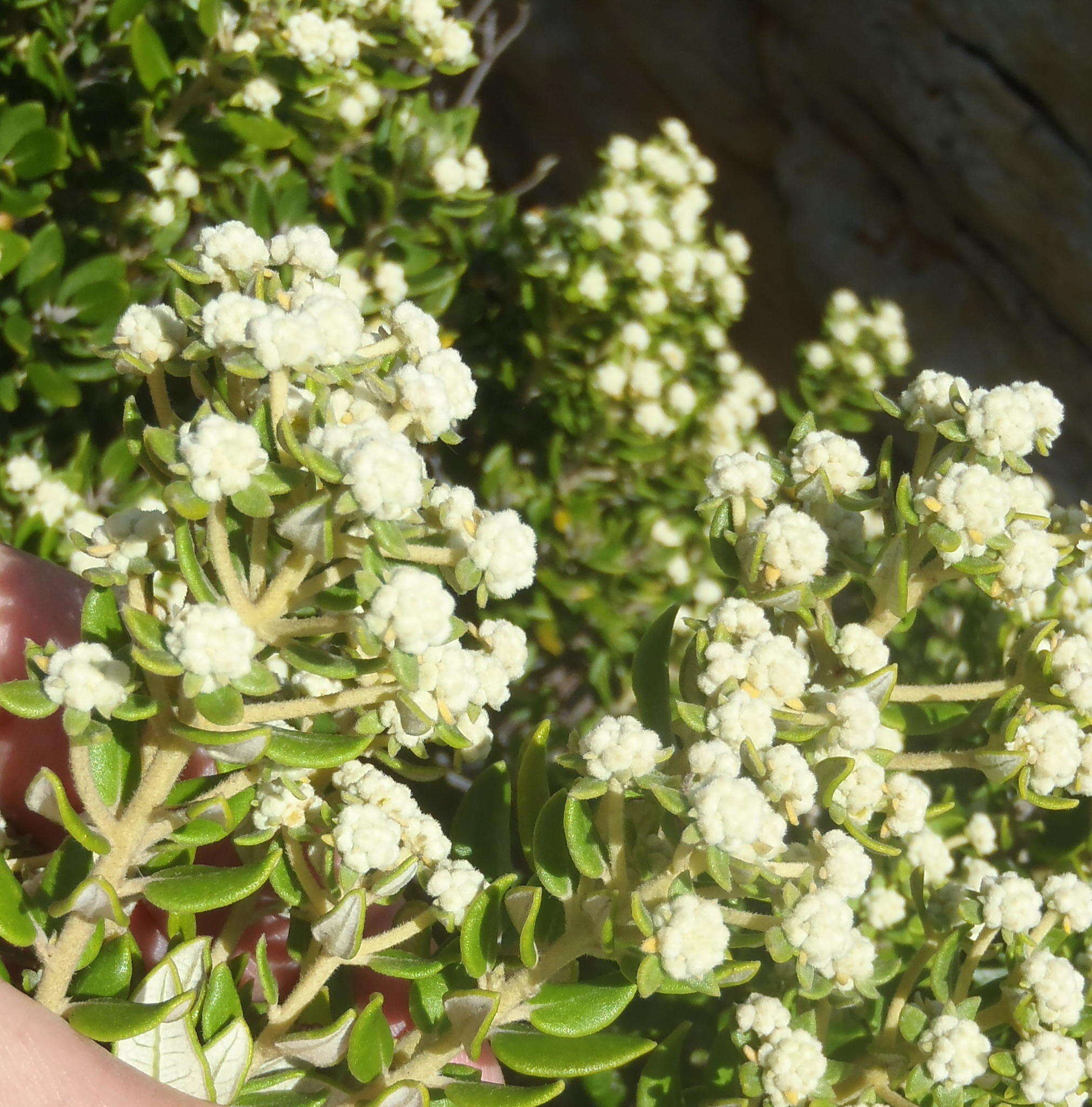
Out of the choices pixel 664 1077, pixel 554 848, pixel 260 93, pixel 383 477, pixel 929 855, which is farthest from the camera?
pixel 260 93

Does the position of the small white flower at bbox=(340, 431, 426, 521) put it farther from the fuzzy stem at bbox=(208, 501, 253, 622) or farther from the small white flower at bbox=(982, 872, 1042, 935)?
the small white flower at bbox=(982, 872, 1042, 935)

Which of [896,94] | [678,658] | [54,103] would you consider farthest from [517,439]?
[896,94]

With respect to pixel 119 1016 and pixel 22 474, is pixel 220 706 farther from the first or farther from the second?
pixel 22 474

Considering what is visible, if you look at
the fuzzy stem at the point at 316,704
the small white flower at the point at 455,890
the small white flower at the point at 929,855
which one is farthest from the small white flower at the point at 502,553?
the small white flower at the point at 929,855

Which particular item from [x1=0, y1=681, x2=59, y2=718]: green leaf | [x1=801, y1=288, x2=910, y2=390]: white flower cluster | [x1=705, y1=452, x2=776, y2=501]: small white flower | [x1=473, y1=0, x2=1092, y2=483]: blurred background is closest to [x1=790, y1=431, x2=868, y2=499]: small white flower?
[x1=705, y1=452, x2=776, y2=501]: small white flower

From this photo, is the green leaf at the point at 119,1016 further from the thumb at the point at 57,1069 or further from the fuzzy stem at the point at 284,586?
the fuzzy stem at the point at 284,586

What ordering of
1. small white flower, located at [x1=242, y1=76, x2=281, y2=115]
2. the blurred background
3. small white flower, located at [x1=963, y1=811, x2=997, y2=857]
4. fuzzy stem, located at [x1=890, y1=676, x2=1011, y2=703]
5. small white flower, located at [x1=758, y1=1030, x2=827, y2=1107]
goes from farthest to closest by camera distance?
the blurred background → small white flower, located at [x1=242, y1=76, x2=281, y2=115] → small white flower, located at [x1=963, y1=811, x2=997, y2=857] → fuzzy stem, located at [x1=890, y1=676, x2=1011, y2=703] → small white flower, located at [x1=758, y1=1030, x2=827, y2=1107]

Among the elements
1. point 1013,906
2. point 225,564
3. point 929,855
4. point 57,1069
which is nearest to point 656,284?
point 929,855
